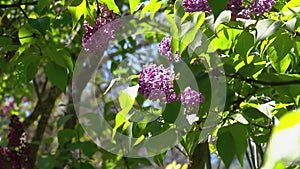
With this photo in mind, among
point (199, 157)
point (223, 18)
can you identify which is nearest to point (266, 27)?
point (223, 18)

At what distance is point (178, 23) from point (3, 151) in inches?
39.6

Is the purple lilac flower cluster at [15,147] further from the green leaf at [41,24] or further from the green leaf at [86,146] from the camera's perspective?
the green leaf at [41,24]

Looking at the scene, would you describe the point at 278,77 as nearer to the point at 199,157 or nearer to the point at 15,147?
the point at 199,157

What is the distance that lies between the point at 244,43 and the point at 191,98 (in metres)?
0.15

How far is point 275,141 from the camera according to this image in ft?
0.72

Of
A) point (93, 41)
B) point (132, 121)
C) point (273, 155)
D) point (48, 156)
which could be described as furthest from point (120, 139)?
point (273, 155)

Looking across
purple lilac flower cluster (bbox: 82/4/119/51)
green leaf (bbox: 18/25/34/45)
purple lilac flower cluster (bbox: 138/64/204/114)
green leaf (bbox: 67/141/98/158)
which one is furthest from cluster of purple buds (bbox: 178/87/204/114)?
green leaf (bbox: 67/141/98/158)

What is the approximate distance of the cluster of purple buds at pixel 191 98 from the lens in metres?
0.79

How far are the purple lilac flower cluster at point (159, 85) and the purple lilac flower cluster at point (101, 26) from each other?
0.21 m

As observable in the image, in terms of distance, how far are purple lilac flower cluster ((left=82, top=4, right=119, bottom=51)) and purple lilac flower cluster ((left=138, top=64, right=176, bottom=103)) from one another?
8.1 inches

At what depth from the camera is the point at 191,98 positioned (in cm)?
80

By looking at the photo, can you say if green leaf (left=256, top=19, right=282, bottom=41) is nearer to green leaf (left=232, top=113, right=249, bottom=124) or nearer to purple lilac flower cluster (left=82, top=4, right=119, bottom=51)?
green leaf (left=232, top=113, right=249, bottom=124)

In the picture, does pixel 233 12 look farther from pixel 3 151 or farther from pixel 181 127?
pixel 3 151

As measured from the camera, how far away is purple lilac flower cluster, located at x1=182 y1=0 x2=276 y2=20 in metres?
0.86
